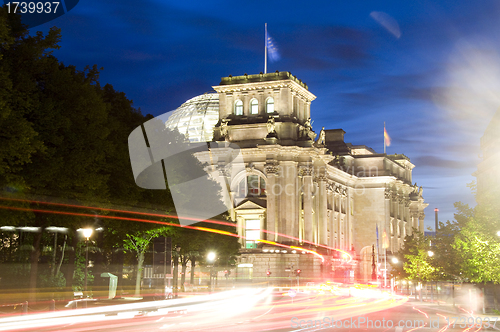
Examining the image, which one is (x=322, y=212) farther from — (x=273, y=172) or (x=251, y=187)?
(x=273, y=172)

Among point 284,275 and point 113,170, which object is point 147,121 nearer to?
point 113,170

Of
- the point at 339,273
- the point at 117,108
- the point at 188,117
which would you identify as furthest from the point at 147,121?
the point at 188,117

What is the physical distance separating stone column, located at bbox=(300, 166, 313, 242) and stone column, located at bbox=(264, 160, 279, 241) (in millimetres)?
4717

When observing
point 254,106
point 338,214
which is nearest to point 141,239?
point 254,106

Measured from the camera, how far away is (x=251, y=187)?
326ft

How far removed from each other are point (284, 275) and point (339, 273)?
79.4 ft

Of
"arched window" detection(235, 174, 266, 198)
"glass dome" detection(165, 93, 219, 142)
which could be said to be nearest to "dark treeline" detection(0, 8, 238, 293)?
"arched window" detection(235, 174, 266, 198)

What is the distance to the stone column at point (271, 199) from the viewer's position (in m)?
95.4

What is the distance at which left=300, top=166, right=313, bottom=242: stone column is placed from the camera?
3841 inches

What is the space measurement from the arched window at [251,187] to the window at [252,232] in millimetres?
3976

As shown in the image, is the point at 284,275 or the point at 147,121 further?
the point at 284,275

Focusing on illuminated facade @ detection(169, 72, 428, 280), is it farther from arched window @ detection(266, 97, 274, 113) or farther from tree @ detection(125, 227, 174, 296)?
tree @ detection(125, 227, 174, 296)

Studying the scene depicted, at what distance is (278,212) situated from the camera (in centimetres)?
9606

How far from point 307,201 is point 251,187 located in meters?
8.58
